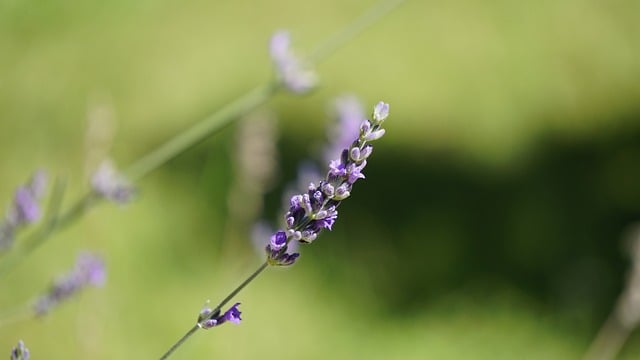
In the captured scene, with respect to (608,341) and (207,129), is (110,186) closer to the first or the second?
(207,129)

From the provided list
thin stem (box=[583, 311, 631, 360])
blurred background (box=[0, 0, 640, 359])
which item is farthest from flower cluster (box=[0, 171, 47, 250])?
thin stem (box=[583, 311, 631, 360])

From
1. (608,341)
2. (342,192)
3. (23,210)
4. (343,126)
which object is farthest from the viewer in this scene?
(608,341)

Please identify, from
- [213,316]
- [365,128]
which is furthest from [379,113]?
[213,316]

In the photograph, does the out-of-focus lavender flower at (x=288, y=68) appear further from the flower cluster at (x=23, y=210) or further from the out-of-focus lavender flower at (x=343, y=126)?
the flower cluster at (x=23, y=210)

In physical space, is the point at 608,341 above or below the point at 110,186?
below

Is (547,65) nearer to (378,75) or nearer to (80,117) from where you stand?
(378,75)

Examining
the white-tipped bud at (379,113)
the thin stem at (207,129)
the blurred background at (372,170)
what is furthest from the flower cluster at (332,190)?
the blurred background at (372,170)
